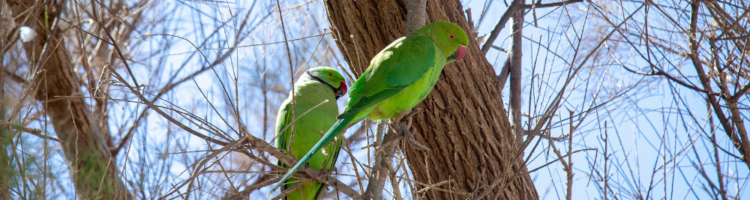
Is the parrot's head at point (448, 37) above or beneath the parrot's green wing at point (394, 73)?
above

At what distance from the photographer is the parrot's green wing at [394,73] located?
2.49 metres

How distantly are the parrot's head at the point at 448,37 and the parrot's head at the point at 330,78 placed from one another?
3.40 feet

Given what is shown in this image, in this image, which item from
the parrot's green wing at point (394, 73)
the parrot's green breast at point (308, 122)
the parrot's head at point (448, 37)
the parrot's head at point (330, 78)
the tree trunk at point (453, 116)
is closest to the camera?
the parrot's green wing at point (394, 73)

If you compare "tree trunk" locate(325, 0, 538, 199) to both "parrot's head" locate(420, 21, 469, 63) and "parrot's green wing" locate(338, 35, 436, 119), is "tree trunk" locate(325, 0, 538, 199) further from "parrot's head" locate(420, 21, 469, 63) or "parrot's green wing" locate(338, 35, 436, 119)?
"parrot's green wing" locate(338, 35, 436, 119)

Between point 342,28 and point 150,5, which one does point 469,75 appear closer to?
point 342,28

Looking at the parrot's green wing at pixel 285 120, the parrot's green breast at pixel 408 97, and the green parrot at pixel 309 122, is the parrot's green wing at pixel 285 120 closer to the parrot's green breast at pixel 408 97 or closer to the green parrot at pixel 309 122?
the green parrot at pixel 309 122

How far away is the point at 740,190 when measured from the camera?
3326 mm

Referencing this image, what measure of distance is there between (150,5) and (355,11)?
3.06m

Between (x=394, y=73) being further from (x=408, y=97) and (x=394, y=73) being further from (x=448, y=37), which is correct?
(x=448, y=37)

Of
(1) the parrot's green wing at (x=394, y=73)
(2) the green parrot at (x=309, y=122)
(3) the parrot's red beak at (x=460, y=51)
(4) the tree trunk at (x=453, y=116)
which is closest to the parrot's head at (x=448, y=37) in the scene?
(3) the parrot's red beak at (x=460, y=51)

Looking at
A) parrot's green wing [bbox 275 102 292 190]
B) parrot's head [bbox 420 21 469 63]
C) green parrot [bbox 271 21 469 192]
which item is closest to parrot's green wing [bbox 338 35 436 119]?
green parrot [bbox 271 21 469 192]

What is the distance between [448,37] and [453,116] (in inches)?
20.7

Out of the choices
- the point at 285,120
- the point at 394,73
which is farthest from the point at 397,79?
the point at 285,120

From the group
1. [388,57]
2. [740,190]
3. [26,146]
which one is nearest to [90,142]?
[26,146]
